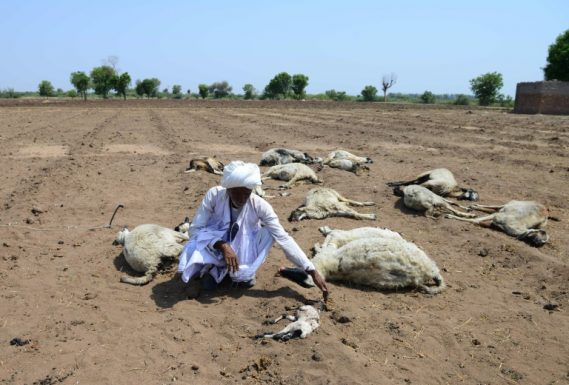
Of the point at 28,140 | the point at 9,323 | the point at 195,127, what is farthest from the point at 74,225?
the point at 195,127

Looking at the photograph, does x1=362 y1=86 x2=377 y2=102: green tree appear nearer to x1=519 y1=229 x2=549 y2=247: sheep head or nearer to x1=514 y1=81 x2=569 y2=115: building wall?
x1=514 y1=81 x2=569 y2=115: building wall

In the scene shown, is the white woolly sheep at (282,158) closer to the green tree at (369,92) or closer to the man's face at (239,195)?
the man's face at (239,195)

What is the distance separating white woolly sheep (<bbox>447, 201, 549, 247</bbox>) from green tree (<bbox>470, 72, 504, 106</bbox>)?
185 ft

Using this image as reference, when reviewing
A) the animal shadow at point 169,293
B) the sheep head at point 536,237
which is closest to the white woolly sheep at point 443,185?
the sheep head at point 536,237

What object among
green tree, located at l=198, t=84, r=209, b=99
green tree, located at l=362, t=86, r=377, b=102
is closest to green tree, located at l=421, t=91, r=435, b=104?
green tree, located at l=362, t=86, r=377, b=102

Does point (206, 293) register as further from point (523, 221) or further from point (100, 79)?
point (100, 79)

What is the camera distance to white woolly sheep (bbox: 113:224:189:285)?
17.9 ft

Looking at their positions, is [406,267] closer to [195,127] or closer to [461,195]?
[461,195]

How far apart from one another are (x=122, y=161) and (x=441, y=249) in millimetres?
8598

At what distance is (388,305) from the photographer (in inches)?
196

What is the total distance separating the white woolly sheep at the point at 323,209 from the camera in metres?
7.55

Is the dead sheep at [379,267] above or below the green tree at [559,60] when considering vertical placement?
below

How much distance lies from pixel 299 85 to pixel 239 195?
73156 millimetres

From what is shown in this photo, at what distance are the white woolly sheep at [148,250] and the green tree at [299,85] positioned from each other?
70798mm
